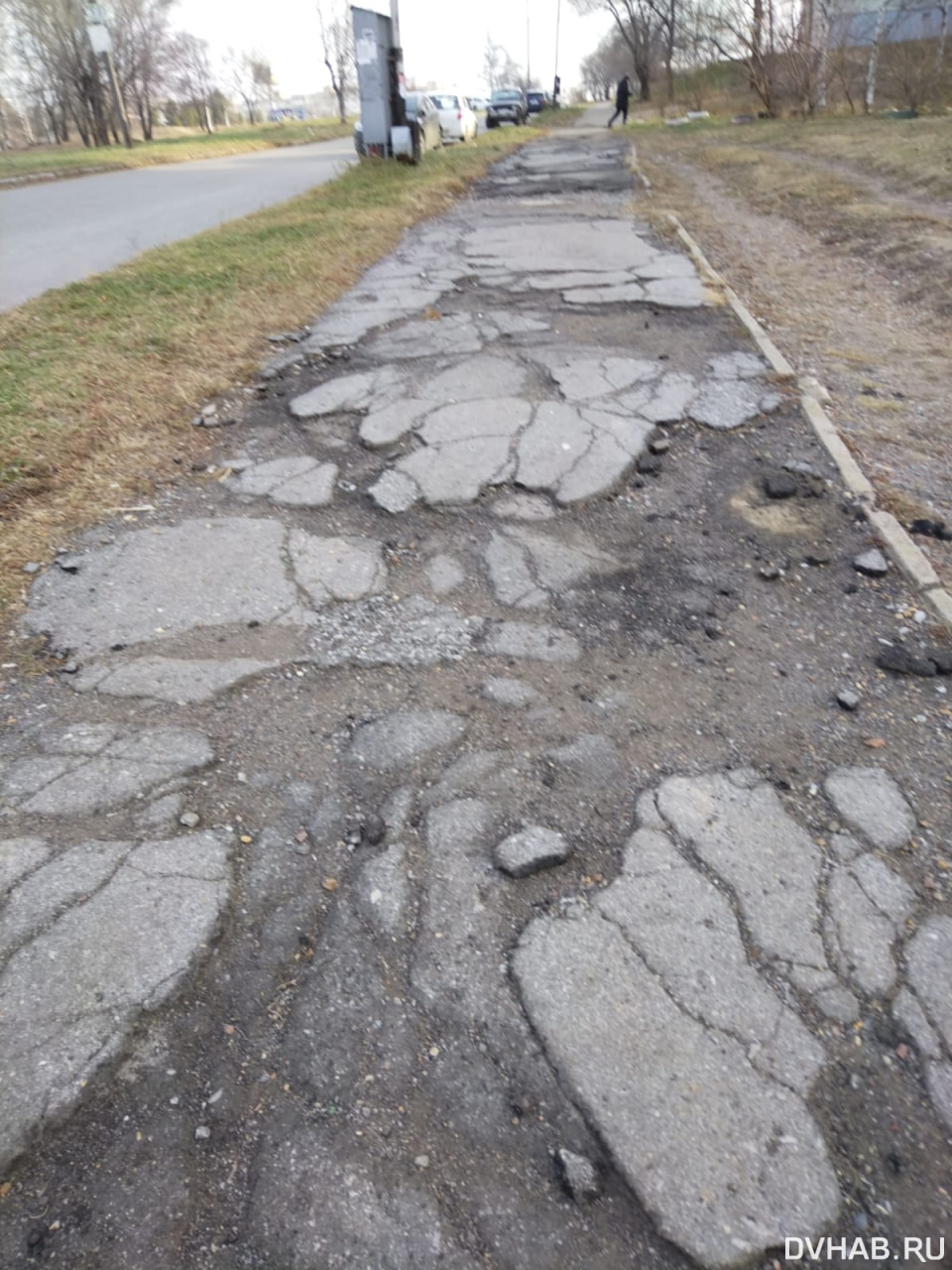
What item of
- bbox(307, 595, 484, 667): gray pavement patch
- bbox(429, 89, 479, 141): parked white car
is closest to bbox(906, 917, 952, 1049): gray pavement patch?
bbox(307, 595, 484, 667): gray pavement patch

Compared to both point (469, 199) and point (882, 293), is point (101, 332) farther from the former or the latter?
point (469, 199)

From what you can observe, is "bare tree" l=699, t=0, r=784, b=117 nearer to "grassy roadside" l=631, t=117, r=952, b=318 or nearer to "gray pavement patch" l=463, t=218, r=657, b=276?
"grassy roadside" l=631, t=117, r=952, b=318

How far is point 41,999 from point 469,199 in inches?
554

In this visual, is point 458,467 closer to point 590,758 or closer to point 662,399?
point 662,399

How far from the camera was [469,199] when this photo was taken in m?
13.4

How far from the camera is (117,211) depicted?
13016mm

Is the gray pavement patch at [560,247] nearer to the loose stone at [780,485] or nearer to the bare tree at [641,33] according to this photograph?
the loose stone at [780,485]

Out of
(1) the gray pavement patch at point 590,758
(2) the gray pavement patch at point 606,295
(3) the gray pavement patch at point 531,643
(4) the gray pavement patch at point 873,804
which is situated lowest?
(4) the gray pavement patch at point 873,804

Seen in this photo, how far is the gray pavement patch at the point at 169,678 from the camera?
9.18 feet

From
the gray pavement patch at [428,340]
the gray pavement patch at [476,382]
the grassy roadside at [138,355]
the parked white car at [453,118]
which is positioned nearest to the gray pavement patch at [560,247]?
the grassy roadside at [138,355]

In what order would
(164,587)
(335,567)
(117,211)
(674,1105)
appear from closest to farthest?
(674,1105) < (164,587) < (335,567) < (117,211)

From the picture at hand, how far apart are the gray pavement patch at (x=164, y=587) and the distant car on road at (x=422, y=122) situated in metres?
16.0

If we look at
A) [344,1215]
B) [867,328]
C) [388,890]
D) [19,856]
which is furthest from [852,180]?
[344,1215]

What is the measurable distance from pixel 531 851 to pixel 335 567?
1.73 metres
